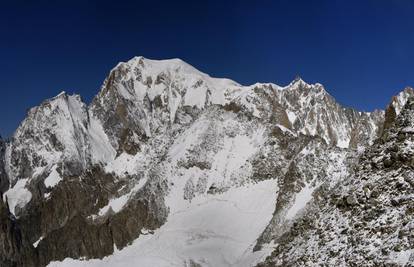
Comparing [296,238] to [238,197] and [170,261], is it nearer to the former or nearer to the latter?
[170,261]

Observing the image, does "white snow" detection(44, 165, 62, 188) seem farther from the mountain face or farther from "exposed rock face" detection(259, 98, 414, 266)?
"exposed rock face" detection(259, 98, 414, 266)

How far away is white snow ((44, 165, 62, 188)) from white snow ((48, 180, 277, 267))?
201 feet

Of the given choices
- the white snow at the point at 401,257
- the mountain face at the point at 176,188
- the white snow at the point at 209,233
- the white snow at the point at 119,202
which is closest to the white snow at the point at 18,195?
the mountain face at the point at 176,188

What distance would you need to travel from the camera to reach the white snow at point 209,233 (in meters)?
93.4

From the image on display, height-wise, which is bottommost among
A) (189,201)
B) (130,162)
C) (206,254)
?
(206,254)

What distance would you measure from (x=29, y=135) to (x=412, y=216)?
18329 centimetres

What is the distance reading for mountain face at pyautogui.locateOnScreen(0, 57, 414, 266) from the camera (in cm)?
8581

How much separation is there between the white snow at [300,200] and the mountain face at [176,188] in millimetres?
212

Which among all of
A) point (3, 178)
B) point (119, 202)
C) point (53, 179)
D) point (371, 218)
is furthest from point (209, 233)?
point (3, 178)

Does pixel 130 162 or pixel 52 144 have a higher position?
pixel 52 144

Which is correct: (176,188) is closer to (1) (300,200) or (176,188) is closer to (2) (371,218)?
(1) (300,200)

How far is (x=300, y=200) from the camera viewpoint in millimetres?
86625

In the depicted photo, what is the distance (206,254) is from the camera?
94125 millimetres

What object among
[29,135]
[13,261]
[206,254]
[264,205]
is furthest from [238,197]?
[29,135]
